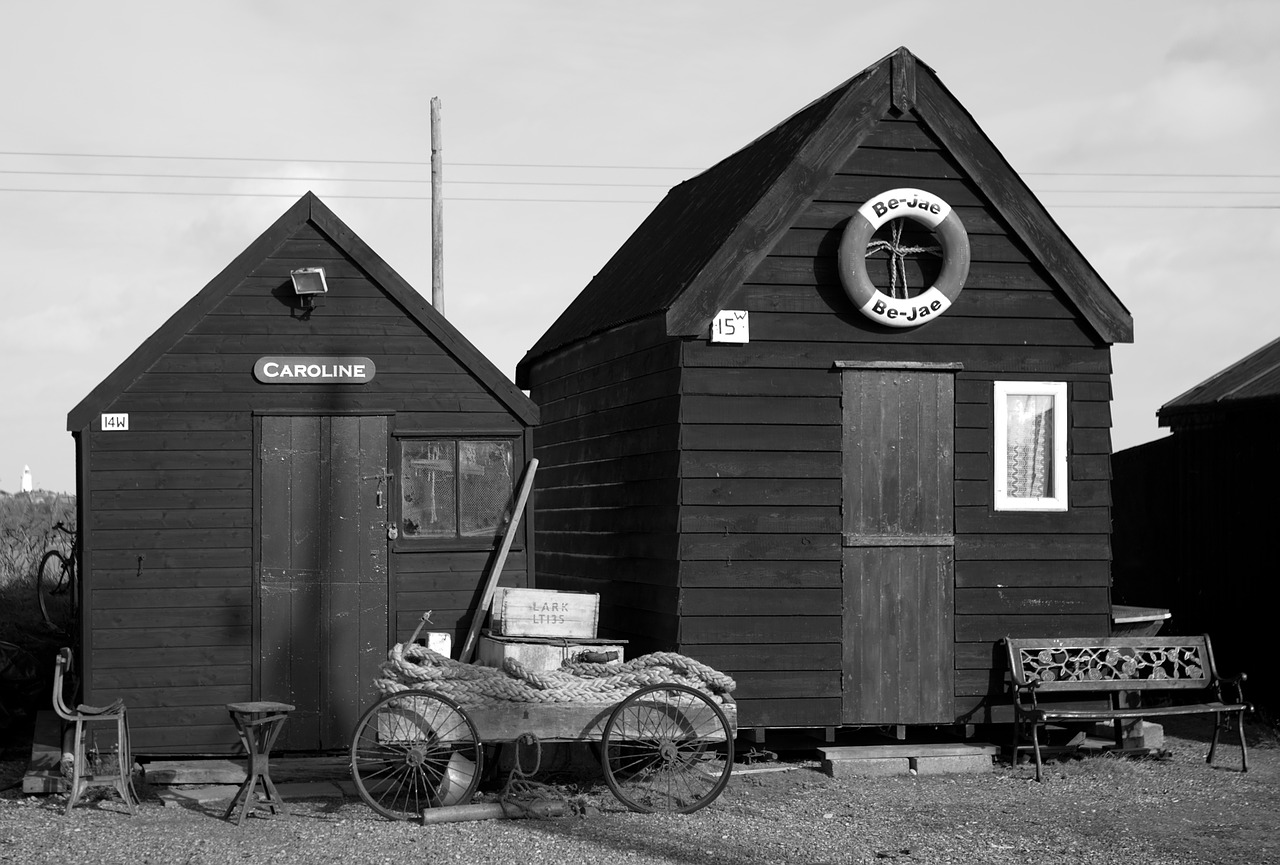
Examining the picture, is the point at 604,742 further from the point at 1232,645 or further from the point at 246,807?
the point at 1232,645

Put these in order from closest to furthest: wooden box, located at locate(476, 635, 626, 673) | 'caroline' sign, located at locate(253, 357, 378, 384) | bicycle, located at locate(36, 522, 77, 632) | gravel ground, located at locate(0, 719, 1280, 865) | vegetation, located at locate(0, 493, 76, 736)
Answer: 1. gravel ground, located at locate(0, 719, 1280, 865)
2. wooden box, located at locate(476, 635, 626, 673)
3. 'caroline' sign, located at locate(253, 357, 378, 384)
4. bicycle, located at locate(36, 522, 77, 632)
5. vegetation, located at locate(0, 493, 76, 736)

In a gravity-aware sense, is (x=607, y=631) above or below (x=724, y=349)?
below

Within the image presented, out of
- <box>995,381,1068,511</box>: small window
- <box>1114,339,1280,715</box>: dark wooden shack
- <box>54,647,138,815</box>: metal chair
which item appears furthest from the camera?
<box>1114,339,1280,715</box>: dark wooden shack

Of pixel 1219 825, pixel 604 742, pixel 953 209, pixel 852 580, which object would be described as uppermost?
pixel 953 209

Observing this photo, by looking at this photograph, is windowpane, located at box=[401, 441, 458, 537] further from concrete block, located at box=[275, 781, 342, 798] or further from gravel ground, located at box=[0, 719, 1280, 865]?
gravel ground, located at box=[0, 719, 1280, 865]

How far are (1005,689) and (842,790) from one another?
6.54 ft

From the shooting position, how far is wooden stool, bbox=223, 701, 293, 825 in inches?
373

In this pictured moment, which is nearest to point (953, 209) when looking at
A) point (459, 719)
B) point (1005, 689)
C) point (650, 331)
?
point (650, 331)

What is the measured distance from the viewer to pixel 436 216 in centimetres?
2344

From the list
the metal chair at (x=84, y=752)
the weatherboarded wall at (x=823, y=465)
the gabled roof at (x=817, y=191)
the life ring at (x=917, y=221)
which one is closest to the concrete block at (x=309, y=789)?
the metal chair at (x=84, y=752)

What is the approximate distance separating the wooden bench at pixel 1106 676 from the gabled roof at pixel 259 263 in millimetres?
4527

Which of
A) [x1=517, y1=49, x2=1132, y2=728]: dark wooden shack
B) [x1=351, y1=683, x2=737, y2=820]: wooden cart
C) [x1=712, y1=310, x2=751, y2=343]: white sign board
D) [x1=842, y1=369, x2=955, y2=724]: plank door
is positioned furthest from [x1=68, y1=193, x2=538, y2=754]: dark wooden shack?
[x1=842, y1=369, x2=955, y2=724]: plank door

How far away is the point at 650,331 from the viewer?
1195cm

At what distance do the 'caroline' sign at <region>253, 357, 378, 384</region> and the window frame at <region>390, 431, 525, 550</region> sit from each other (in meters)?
0.59
